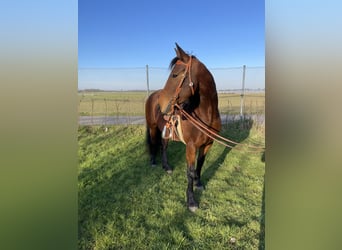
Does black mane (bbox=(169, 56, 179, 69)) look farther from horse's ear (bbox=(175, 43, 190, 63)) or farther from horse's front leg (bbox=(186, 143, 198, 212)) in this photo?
horse's front leg (bbox=(186, 143, 198, 212))

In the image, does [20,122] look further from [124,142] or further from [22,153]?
[124,142]

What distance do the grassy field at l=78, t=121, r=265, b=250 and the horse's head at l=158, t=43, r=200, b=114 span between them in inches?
51.3

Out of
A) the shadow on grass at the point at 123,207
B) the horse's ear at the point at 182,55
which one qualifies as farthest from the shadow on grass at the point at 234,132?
the horse's ear at the point at 182,55

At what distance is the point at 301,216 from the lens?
662mm

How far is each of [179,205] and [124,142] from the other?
336 centimetres

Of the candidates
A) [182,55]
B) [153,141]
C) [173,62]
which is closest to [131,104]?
[153,141]

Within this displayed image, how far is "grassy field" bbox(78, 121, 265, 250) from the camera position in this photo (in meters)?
2.46

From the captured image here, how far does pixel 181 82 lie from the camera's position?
9.00ft

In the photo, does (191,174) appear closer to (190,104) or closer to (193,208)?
(193,208)

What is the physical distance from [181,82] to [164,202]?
161 cm

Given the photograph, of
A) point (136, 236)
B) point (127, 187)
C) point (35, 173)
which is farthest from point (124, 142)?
point (35, 173)

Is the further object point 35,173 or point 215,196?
point 215,196

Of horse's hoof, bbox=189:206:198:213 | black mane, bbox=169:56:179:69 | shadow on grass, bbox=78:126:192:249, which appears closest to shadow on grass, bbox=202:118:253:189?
shadow on grass, bbox=78:126:192:249

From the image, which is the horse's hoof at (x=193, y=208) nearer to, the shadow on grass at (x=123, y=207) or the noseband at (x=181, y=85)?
the shadow on grass at (x=123, y=207)
